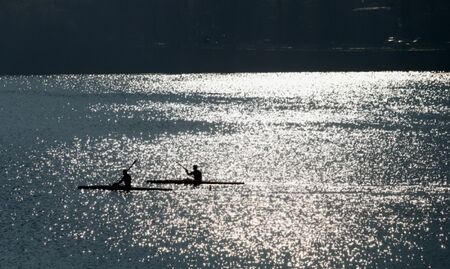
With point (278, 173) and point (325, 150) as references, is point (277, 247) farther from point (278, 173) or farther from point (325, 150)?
point (325, 150)

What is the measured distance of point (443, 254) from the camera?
7375 cm

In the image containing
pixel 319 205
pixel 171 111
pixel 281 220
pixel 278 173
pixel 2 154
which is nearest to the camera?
pixel 281 220

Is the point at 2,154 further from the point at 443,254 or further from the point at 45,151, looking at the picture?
the point at 443,254

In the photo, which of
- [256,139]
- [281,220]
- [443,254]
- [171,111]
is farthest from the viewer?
[171,111]

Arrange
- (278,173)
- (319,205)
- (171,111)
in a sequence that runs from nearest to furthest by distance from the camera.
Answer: (319,205) → (278,173) → (171,111)

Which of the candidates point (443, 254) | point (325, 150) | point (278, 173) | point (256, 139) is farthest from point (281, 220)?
point (256, 139)

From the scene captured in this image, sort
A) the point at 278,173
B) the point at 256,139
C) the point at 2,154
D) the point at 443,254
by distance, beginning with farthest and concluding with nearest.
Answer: the point at 256,139 → the point at 2,154 → the point at 278,173 → the point at 443,254

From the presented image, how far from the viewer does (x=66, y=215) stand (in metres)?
88.6

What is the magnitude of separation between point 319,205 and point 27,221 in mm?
21254

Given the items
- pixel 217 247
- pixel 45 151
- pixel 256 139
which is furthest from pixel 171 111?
pixel 217 247

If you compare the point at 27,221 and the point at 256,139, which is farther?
the point at 256,139

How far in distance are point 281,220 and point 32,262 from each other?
19.3m

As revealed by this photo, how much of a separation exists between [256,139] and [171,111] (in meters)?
50.4

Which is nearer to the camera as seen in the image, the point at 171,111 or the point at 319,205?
the point at 319,205
